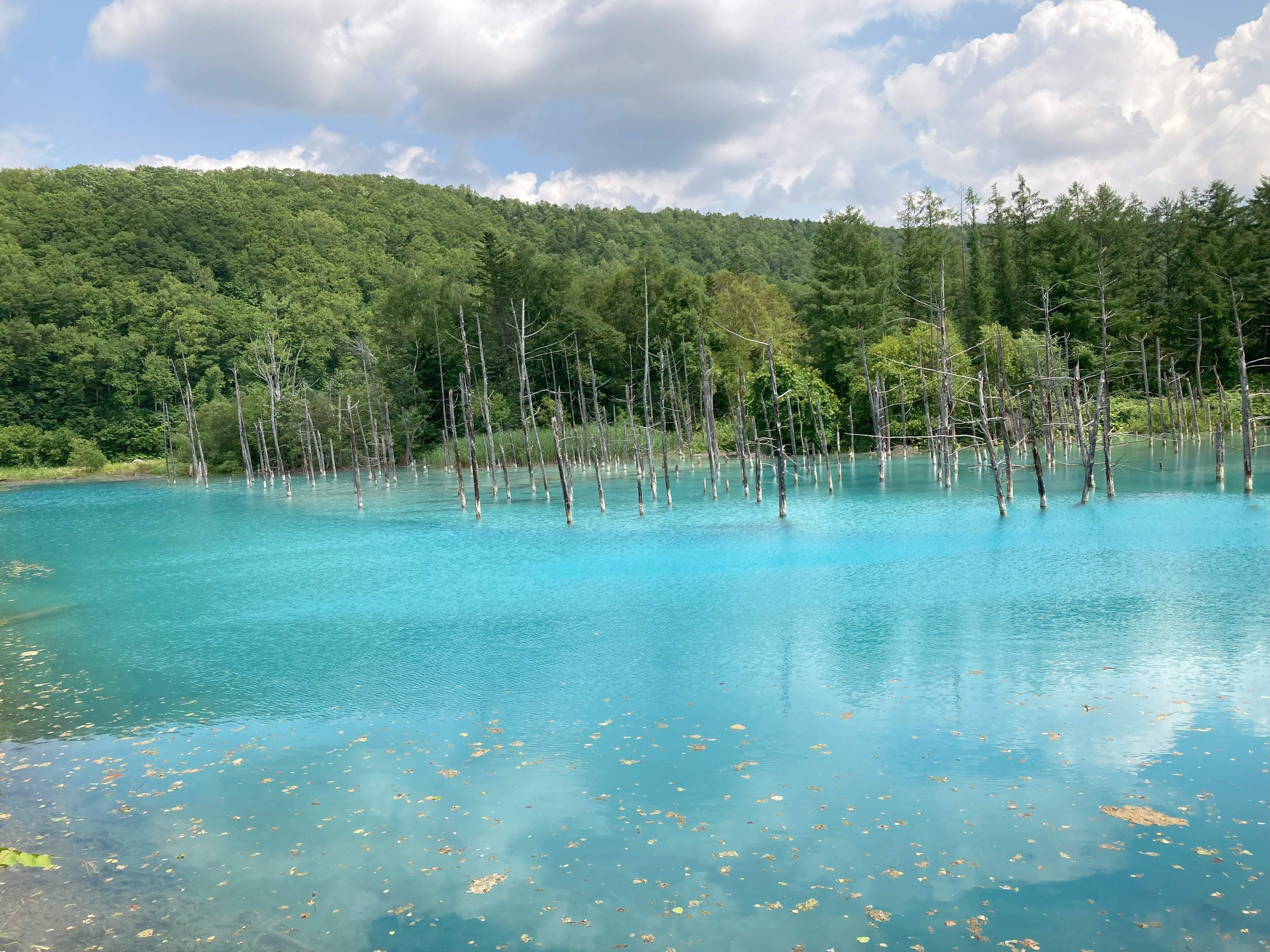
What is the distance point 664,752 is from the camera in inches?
399

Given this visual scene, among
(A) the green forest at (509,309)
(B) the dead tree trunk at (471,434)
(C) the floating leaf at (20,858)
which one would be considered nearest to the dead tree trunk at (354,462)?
(A) the green forest at (509,309)

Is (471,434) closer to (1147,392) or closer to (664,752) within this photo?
(664,752)

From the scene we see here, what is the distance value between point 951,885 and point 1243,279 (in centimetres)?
6018

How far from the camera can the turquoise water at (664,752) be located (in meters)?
6.95

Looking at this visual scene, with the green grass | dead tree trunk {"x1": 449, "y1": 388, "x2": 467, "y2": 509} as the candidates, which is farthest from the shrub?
dead tree trunk {"x1": 449, "y1": 388, "x2": 467, "y2": 509}

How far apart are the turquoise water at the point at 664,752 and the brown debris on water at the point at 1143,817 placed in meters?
0.08

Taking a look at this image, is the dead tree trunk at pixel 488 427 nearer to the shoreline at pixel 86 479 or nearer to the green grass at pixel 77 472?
the shoreline at pixel 86 479

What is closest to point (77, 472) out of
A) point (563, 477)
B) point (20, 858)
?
point (563, 477)

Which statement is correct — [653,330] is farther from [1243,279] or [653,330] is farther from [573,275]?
[1243,279]

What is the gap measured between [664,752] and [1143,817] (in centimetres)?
476

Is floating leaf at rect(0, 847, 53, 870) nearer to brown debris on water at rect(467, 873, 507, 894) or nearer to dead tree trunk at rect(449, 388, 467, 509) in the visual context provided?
brown debris on water at rect(467, 873, 507, 894)

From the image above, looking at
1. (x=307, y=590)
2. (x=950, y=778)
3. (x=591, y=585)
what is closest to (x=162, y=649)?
(x=307, y=590)

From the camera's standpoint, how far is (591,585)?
66.4 ft

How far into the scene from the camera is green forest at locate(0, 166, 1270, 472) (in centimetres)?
5484
